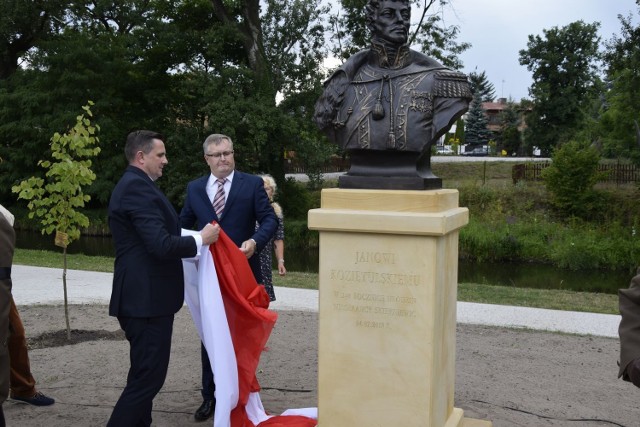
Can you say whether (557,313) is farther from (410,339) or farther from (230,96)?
(230,96)

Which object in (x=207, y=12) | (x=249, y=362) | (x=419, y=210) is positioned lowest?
(x=249, y=362)

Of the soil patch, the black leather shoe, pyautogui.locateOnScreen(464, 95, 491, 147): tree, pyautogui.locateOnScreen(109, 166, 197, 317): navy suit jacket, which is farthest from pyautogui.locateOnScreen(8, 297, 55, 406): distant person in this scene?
pyautogui.locateOnScreen(464, 95, 491, 147): tree

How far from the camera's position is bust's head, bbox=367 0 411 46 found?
4.80m

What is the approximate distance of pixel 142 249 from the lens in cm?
457

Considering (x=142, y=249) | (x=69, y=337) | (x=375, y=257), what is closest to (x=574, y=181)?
(x=69, y=337)

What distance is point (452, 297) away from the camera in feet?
15.9

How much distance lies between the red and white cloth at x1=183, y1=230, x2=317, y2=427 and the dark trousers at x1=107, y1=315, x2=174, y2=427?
17.5 inches

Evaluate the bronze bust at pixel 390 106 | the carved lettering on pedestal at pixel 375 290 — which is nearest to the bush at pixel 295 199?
the bronze bust at pixel 390 106

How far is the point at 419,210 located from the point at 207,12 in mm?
27819

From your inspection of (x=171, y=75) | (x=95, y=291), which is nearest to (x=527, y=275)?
(x=95, y=291)

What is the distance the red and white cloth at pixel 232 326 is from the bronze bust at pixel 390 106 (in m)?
1.01

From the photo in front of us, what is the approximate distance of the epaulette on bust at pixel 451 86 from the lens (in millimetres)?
4688

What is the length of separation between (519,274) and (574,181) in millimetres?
7488

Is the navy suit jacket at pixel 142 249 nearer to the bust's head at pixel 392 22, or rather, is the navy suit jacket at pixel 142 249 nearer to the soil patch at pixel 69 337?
the bust's head at pixel 392 22
